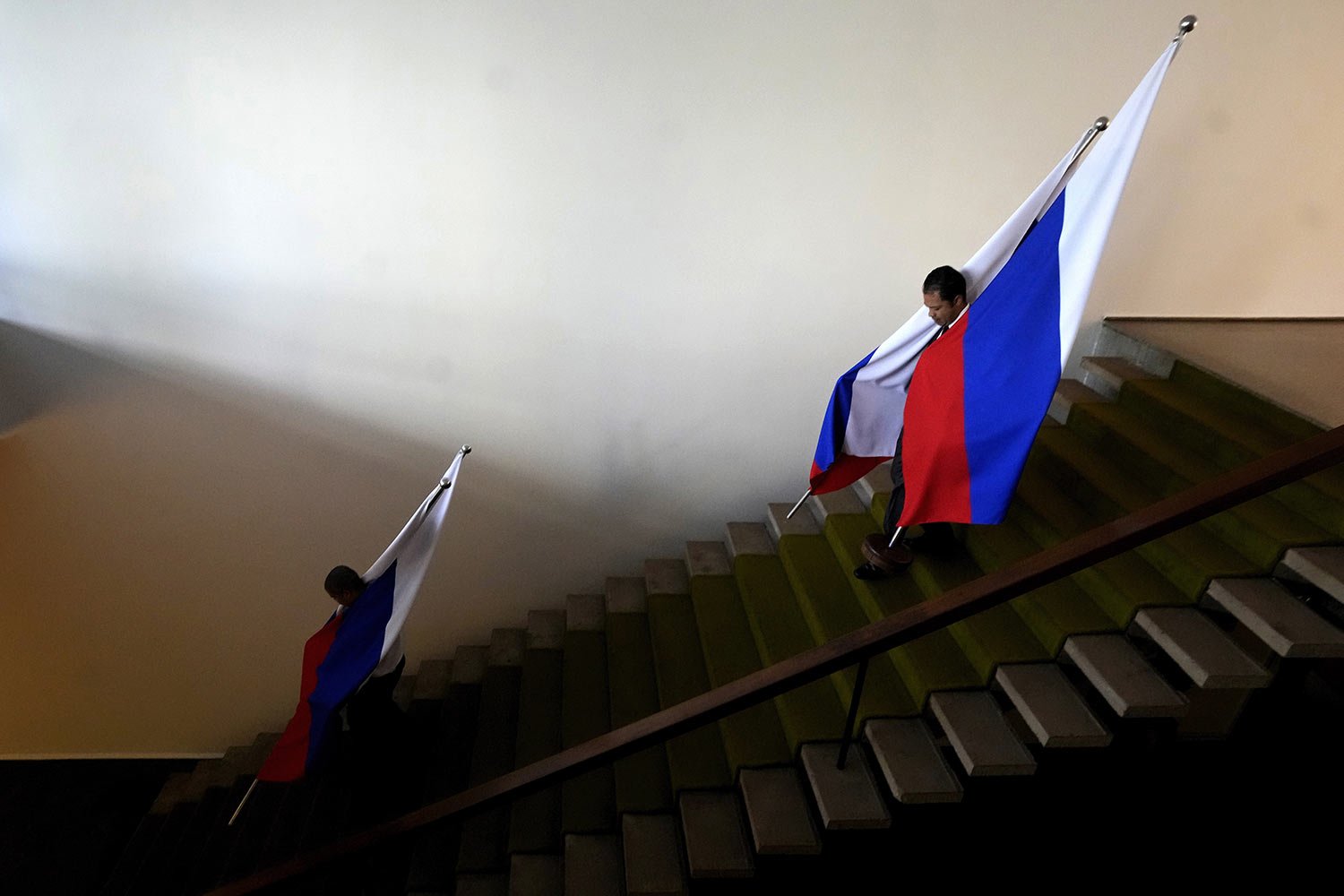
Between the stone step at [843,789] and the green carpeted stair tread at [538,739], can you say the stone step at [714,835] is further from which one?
the green carpeted stair tread at [538,739]

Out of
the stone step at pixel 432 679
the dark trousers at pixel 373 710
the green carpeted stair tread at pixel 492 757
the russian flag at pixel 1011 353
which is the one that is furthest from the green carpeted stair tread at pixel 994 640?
the stone step at pixel 432 679

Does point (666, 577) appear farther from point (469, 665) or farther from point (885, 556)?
point (885, 556)

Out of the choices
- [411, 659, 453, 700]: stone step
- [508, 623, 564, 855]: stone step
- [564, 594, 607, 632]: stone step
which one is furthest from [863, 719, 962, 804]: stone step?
[411, 659, 453, 700]: stone step

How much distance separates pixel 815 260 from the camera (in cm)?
379

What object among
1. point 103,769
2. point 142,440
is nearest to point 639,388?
point 142,440

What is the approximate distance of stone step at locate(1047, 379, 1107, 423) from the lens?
12.4 feet

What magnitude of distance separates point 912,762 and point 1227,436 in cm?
179

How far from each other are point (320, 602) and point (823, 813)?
2.98 m

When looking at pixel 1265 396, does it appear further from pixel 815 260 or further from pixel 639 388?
pixel 639 388

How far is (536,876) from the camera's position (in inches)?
120

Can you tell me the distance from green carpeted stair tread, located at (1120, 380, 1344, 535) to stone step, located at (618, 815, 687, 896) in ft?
7.95

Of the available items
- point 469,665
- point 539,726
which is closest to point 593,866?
point 539,726

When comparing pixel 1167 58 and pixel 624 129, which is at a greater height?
pixel 1167 58

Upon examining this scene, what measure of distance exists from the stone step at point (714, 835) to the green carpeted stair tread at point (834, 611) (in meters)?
0.57
